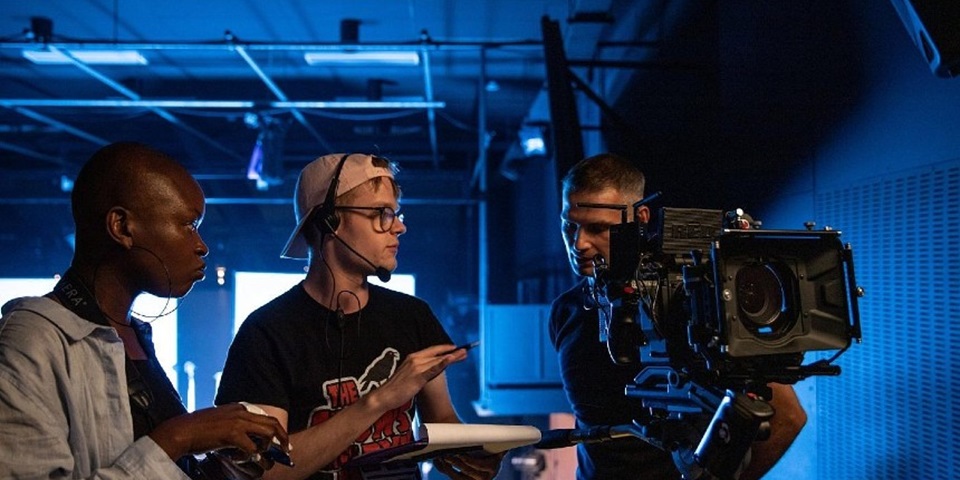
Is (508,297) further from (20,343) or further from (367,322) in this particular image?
(20,343)

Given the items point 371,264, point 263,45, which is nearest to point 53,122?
point 263,45

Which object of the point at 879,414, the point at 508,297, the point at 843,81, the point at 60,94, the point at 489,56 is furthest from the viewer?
the point at 508,297

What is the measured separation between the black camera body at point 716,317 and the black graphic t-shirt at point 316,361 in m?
0.52

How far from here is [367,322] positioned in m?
1.77

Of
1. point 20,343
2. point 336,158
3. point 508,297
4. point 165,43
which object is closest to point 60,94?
point 165,43

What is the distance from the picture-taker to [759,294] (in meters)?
1.35

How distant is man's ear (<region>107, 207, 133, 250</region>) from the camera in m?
1.29

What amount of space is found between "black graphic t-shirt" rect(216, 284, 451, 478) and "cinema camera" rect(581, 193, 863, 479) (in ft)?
1.70

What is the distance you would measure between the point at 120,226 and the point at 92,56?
18.6ft

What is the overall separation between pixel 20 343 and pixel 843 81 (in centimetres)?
250

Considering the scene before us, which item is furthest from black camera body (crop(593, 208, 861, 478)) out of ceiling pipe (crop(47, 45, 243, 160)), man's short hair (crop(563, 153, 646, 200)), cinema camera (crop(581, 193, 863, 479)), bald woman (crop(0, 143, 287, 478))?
ceiling pipe (crop(47, 45, 243, 160))

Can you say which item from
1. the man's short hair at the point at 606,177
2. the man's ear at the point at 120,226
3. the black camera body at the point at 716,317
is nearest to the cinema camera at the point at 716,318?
the black camera body at the point at 716,317

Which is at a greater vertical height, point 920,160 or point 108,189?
point 920,160

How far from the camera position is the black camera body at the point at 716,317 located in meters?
1.26
